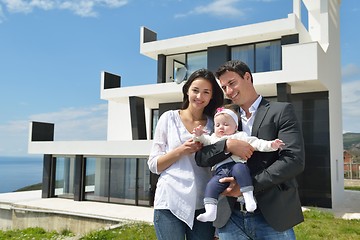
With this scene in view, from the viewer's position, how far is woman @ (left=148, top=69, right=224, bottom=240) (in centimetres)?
224

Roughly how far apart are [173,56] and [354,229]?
418 inches

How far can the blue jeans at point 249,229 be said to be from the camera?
1.98 meters

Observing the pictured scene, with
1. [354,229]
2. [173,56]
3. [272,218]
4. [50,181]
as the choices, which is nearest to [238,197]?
[272,218]

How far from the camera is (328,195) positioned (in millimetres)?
11195

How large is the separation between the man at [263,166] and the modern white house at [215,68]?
8.65 m

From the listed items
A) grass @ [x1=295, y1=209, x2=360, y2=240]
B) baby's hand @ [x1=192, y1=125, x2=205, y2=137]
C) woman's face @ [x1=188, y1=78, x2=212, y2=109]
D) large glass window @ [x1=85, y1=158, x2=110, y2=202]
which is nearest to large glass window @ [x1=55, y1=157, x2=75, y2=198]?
large glass window @ [x1=85, y1=158, x2=110, y2=202]

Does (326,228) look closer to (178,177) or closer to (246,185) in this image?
(178,177)

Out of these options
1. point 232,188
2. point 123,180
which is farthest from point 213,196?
point 123,180

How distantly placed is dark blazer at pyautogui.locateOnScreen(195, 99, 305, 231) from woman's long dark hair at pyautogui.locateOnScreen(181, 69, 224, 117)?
18.9 inches

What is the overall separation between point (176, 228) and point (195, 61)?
1256 centimetres

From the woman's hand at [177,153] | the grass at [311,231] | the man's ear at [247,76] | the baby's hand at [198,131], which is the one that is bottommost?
the grass at [311,231]

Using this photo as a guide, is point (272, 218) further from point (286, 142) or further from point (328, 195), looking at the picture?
point (328, 195)

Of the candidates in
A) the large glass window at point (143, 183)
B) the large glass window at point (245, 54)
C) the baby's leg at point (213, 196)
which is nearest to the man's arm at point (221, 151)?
the baby's leg at point (213, 196)

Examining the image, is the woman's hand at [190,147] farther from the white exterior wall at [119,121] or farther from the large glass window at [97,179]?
the white exterior wall at [119,121]
